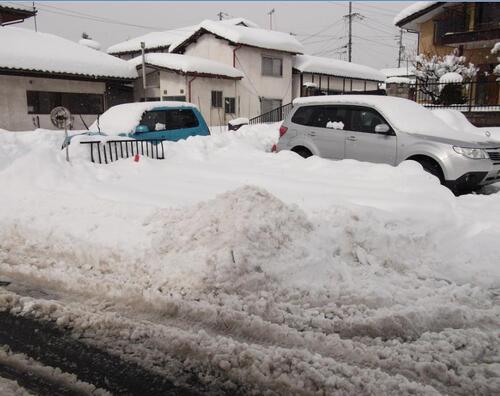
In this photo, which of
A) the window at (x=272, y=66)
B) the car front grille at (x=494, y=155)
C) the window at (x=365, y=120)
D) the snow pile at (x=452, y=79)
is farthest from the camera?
the window at (x=272, y=66)

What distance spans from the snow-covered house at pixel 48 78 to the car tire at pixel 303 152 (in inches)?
486

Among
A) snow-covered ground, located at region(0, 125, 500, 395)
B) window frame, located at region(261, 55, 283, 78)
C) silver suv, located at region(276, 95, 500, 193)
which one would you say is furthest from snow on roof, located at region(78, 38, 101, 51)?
snow-covered ground, located at region(0, 125, 500, 395)

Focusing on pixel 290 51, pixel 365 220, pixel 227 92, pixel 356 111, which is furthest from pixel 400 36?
pixel 365 220

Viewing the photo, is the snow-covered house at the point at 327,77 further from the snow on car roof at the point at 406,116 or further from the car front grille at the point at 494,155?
the car front grille at the point at 494,155

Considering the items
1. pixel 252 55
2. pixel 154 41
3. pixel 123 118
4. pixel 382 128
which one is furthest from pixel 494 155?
pixel 154 41

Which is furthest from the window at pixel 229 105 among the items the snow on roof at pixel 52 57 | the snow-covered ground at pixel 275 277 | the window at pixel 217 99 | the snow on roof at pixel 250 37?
the snow-covered ground at pixel 275 277

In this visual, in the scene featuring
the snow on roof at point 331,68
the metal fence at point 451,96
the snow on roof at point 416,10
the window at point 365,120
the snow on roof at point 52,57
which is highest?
the snow on roof at point 416,10

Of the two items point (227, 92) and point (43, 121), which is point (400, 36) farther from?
point (43, 121)

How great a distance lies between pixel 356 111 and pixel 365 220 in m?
3.83

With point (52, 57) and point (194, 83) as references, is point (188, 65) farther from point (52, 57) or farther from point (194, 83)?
point (52, 57)

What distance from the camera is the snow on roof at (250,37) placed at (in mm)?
24281

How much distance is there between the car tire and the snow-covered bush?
32.6 feet

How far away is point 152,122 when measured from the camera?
1002cm

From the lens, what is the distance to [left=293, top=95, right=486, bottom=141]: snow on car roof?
6.96 m
